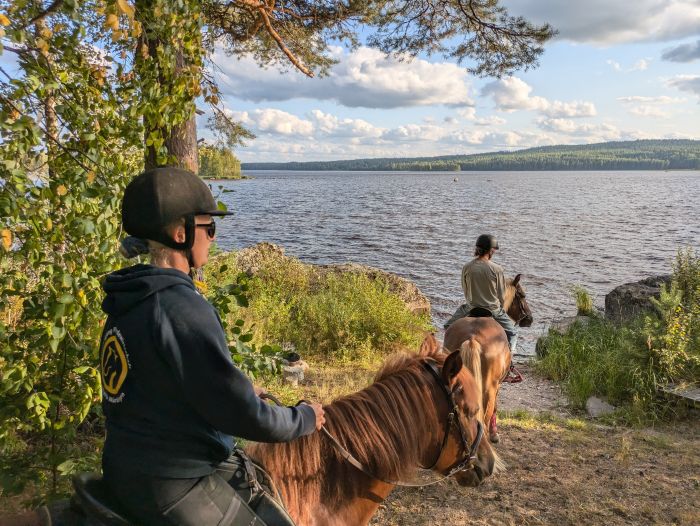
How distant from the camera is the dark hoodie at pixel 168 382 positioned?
1.85 m

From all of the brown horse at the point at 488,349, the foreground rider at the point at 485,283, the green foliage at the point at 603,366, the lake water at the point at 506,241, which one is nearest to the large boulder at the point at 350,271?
the lake water at the point at 506,241

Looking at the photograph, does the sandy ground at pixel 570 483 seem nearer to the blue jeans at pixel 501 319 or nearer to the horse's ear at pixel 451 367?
the blue jeans at pixel 501 319

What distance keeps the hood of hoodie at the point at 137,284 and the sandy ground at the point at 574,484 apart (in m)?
4.29

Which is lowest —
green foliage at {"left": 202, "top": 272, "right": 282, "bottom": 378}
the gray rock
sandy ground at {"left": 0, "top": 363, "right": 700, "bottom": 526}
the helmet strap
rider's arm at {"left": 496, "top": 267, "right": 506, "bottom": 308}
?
the gray rock

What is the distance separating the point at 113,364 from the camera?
1.99 metres

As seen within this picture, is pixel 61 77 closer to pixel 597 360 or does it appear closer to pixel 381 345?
pixel 381 345

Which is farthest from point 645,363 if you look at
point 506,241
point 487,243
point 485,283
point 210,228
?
point 506,241

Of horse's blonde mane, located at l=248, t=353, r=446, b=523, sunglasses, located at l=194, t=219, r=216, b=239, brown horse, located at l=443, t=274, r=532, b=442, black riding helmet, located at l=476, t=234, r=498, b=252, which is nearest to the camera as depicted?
sunglasses, located at l=194, t=219, r=216, b=239

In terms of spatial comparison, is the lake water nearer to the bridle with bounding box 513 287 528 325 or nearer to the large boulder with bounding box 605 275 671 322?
the large boulder with bounding box 605 275 671 322

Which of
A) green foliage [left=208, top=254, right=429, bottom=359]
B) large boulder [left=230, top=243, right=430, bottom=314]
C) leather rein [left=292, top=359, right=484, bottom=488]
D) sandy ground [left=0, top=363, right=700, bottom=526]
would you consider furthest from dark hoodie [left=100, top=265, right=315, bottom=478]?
large boulder [left=230, top=243, right=430, bottom=314]

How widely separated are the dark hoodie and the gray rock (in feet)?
26.7

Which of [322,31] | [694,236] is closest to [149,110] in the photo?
[322,31]

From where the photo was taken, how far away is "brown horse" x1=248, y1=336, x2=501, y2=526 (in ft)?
8.66

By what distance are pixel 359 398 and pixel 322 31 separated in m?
9.34
